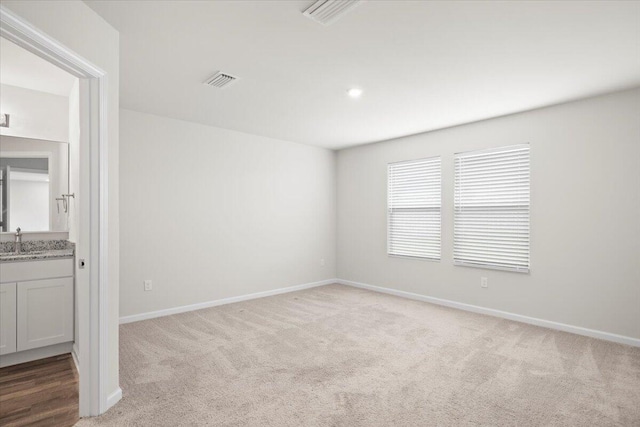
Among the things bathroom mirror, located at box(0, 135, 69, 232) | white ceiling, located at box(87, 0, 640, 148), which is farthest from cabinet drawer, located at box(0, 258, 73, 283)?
white ceiling, located at box(87, 0, 640, 148)

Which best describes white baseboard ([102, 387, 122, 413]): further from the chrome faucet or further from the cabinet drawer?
the chrome faucet

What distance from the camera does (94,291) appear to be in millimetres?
2105

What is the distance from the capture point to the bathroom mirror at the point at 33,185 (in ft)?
10.9

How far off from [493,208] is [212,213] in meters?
3.73

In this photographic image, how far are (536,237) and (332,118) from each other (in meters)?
2.82

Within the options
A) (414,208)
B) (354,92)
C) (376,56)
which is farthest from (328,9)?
(414,208)

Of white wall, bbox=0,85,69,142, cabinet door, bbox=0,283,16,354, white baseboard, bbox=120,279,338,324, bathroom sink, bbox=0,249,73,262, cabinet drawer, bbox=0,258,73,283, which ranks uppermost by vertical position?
white wall, bbox=0,85,69,142

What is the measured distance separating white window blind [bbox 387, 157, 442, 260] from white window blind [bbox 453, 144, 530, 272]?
13.4 inches

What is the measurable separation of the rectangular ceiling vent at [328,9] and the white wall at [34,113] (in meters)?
2.97

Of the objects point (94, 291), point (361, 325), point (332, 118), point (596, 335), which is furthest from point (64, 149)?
point (596, 335)

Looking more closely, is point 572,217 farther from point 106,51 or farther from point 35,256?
point 35,256

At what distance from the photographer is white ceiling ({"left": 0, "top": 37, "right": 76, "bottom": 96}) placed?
264 cm

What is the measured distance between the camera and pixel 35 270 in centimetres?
296

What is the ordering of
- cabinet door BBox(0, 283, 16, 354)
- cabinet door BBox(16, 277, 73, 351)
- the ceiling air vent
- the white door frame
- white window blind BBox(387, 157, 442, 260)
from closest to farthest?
the white door frame
cabinet door BBox(0, 283, 16, 354)
cabinet door BBox(16, 277, 73, 351)
the ceiling air vent
white window blind BBox(387, 157, 442, 260)
